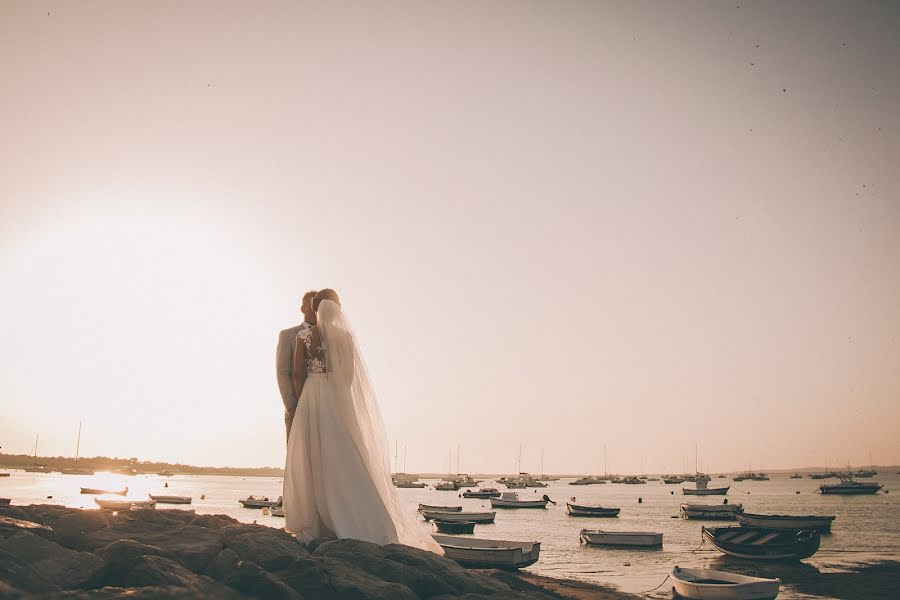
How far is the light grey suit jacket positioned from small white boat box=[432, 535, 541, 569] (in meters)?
11.1

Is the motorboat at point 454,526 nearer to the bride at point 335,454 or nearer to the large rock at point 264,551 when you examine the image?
the bride at point 335,454

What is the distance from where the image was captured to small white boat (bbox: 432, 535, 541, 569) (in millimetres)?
19422

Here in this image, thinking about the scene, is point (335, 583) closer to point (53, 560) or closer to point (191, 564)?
point (191, 564)

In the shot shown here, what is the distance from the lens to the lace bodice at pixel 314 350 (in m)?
9.55

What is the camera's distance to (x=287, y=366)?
970cm

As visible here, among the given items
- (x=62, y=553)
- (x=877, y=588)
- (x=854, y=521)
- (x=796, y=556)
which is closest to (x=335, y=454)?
(x=62, y=553)

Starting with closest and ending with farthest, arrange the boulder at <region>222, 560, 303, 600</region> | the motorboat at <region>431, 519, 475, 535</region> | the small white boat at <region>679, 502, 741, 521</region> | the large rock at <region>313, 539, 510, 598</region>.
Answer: the boulder at <region>222, 560, 303, 600</region>
the large rock at <region>313, 539, 510, 598</region>
the motorboat at <region>431, 519, 475, 535</region>
the small white boat at <region>679, 502, 741, 521</region>

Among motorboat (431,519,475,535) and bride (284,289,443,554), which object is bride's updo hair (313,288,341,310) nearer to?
bride (284,289,443,554)

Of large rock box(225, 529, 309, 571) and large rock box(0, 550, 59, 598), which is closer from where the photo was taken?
large rock box(0, 550, 59, 598)

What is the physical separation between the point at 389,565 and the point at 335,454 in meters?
2.40

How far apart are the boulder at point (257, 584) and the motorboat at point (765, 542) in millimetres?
30596

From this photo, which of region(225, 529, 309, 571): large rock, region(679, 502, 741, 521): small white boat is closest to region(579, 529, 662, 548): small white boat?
region(679, 502, 741, 521): small white boat

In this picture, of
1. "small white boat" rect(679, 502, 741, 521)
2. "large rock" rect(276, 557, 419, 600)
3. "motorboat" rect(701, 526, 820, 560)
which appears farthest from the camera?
"small white boat" rect(679, 502, 741, 521)

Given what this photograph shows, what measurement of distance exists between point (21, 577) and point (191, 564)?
155 centimetres
